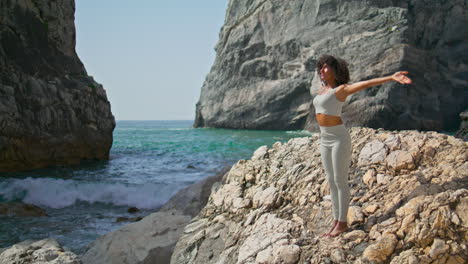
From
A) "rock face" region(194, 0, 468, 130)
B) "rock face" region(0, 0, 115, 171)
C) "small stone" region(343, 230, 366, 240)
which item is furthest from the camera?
"rock face" region(194, 0, 468, 130)

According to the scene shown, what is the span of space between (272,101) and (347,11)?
14425mm

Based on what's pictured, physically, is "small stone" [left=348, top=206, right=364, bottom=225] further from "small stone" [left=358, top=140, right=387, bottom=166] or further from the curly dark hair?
the curly dark hair

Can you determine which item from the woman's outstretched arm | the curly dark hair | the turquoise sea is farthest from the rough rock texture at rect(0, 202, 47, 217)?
the woman's outstretched arm

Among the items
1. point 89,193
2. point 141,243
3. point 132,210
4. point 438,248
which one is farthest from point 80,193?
point 438,248

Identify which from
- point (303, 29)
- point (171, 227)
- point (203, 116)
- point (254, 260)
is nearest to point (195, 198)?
point (171, 227)

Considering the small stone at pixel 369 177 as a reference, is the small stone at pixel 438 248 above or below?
below

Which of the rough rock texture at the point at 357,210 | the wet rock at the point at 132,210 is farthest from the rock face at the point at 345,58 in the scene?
the rough rock texture at the point at 357,210

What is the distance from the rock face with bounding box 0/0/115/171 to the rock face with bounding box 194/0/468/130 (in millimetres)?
25900

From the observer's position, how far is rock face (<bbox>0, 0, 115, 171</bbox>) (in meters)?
14.0

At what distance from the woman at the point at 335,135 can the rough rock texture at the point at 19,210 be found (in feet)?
25.1

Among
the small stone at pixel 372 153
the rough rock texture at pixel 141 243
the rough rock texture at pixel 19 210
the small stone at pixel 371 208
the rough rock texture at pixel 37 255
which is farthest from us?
the rough rock texture at pixel 19 210

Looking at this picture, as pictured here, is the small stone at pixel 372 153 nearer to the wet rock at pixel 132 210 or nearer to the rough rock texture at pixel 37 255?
the rough rock texture at pixel 37 255

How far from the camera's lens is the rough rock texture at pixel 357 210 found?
3.10 metres

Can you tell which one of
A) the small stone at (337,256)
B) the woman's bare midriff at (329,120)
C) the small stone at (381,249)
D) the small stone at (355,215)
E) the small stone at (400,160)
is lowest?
the small stone at (337,256)
